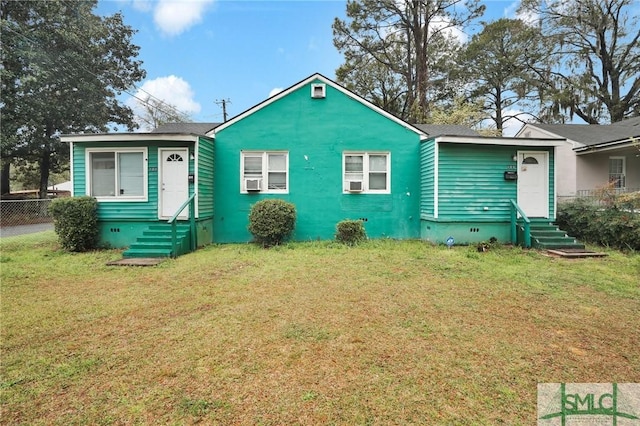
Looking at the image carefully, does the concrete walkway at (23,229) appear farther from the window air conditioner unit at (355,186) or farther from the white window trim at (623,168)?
the white window trim at (623,168)

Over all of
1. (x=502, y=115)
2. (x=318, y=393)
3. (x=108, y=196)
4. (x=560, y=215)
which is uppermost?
(x=502, y=115)

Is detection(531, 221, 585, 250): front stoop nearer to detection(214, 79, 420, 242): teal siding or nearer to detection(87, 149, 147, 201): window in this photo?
detection(214, 79, 420, 242): teal siding

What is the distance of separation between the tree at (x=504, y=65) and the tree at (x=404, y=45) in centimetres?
165

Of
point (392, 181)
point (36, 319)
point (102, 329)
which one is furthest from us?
point (392, 181)

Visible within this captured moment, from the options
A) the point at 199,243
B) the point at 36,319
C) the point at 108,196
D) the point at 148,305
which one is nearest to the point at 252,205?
the point at 199,243

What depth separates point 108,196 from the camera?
28.7 ft

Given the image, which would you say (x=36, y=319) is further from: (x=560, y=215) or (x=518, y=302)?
(x=560, y=215)

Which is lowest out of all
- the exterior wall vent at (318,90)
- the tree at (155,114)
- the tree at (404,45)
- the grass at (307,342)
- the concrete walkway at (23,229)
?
the grass at (307,342)

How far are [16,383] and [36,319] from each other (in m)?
1.66

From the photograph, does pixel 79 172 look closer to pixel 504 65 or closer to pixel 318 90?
pixel 318 90

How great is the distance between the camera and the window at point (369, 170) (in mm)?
9719

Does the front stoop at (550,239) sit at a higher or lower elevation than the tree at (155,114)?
lower

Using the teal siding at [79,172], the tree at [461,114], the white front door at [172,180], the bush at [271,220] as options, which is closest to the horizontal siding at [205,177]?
the white front door at [172,180]

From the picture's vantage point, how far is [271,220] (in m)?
8.48
